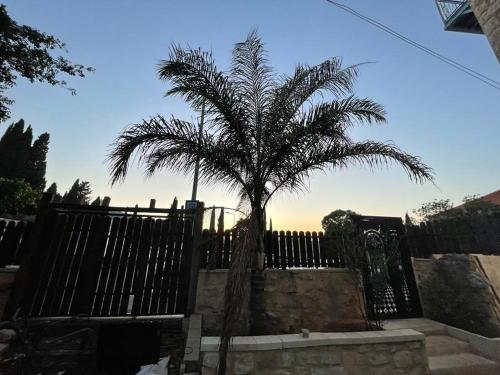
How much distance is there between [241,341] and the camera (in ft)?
9.19

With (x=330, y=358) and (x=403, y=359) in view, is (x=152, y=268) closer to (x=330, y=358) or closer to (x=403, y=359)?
(x=330, y=358)

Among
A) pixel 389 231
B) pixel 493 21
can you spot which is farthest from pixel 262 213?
pixel 493 21

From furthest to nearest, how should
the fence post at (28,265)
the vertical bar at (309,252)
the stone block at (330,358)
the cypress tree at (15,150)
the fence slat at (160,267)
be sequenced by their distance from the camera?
the cypress tree at (15,150), the vertical bar at (309,252), the fence slat at (160,267), the fence post at (28,265), the stone block at (330,358)

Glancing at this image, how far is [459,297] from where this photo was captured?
15.5ft

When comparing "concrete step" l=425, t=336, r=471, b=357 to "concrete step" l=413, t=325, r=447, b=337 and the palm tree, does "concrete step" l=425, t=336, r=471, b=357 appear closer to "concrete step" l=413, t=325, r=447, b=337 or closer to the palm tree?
"concrete step" l=413, t=325, r=447, b=337

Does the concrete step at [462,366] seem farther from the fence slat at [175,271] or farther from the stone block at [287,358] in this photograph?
the fence slat at [175,271]

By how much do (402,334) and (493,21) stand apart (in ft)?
19.3

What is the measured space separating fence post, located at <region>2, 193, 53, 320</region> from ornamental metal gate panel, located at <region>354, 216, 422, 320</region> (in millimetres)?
6167

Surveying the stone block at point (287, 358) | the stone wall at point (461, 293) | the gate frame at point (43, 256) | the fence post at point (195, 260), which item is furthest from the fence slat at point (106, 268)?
the stone wall at point (461, 293)

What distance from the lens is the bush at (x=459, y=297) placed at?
4.34 metres

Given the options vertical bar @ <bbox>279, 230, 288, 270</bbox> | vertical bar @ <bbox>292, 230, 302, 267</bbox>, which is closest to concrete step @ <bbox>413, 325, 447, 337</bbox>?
vertical bar @ <bbox>292, 230, 302, 267</bbox>

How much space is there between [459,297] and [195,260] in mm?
5371

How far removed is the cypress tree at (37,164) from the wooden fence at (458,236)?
107ft

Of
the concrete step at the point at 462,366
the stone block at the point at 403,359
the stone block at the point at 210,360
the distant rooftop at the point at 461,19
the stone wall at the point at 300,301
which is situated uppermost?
the distant rooftop at the point at 461,19
